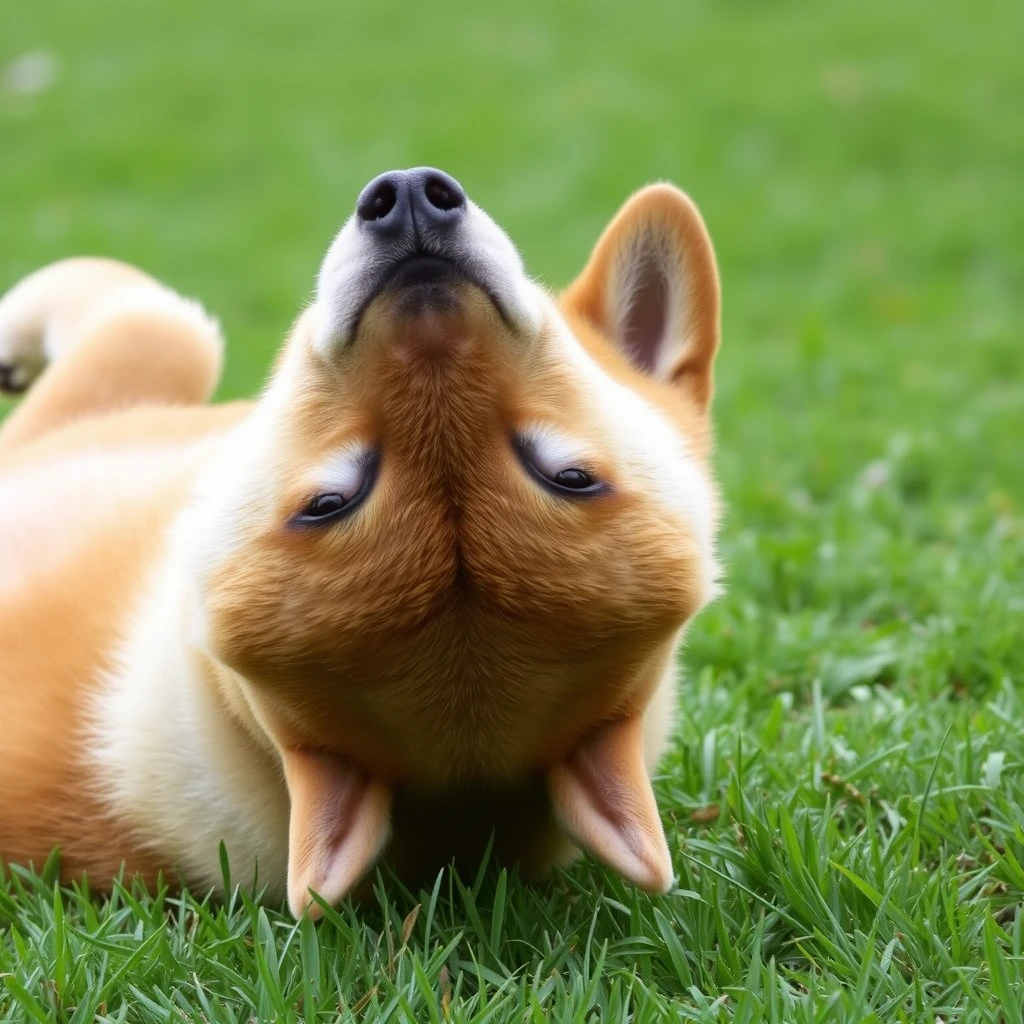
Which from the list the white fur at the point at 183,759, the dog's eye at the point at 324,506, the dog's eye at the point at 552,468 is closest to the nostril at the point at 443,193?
the dog's eye at the point at 552,468

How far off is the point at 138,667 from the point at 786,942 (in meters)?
1.46

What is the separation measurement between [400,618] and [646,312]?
1.39 meters

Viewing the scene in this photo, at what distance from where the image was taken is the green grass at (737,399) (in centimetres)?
247

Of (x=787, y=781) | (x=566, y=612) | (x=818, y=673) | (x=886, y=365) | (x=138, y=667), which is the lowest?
(x=886, y=365)

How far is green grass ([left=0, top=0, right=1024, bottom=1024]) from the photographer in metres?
2.47

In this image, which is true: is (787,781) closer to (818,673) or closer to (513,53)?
(818,673)

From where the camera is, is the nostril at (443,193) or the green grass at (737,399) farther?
the green grass at (737,399)

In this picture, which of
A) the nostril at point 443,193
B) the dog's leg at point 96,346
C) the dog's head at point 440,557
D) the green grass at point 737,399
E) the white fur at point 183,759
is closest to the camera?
the dog's head at point 440,557

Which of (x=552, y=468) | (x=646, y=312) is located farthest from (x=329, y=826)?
(x=646, y=312)

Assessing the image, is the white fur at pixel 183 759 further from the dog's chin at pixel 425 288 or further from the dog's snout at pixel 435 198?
the dog's snout at pixel 435 198

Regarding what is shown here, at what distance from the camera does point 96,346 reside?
14.1ft

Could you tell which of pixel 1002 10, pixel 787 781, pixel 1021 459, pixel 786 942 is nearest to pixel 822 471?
pixel 1021 459

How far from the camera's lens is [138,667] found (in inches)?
118

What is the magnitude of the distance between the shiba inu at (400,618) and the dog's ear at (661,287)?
0.22 meters
